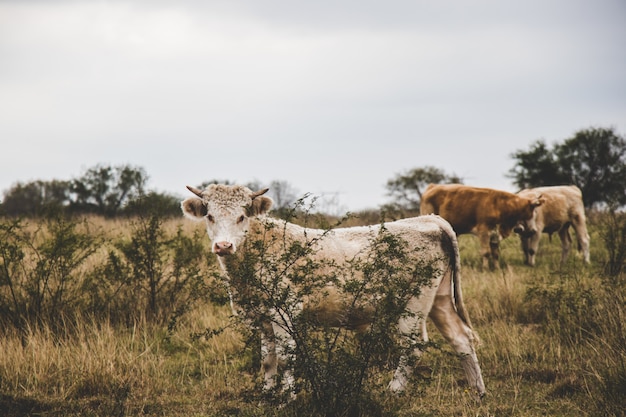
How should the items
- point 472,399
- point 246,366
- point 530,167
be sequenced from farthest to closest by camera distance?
point 530,167 → point 246,366 → point 472,399

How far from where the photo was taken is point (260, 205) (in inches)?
255

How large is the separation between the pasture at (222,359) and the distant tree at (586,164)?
22495mm

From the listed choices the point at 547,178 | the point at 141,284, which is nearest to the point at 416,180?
the point at 547,178

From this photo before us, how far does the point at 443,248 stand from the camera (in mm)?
6344

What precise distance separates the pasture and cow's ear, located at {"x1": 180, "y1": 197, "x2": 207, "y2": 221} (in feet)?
2.23

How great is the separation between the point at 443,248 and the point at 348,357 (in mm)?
2047

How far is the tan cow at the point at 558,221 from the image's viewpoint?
13.9 meters

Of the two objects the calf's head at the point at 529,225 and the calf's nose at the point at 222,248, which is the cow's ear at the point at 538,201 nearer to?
the calf's head at the point at 529,225

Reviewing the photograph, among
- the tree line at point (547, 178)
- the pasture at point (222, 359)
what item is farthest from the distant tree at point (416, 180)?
the pasture at point (222, 359)

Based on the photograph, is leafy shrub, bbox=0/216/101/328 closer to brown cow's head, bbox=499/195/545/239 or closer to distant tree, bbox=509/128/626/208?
brown cow's head, bbox=499/195/545/239

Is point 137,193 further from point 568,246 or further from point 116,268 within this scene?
point 568,246

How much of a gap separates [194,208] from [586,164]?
2905 cm

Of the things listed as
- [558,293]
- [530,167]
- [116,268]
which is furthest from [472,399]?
[530,167]

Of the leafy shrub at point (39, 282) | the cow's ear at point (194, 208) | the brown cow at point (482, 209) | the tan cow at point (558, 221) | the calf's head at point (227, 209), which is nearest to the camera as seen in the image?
the calf's head at point (227, 209)
